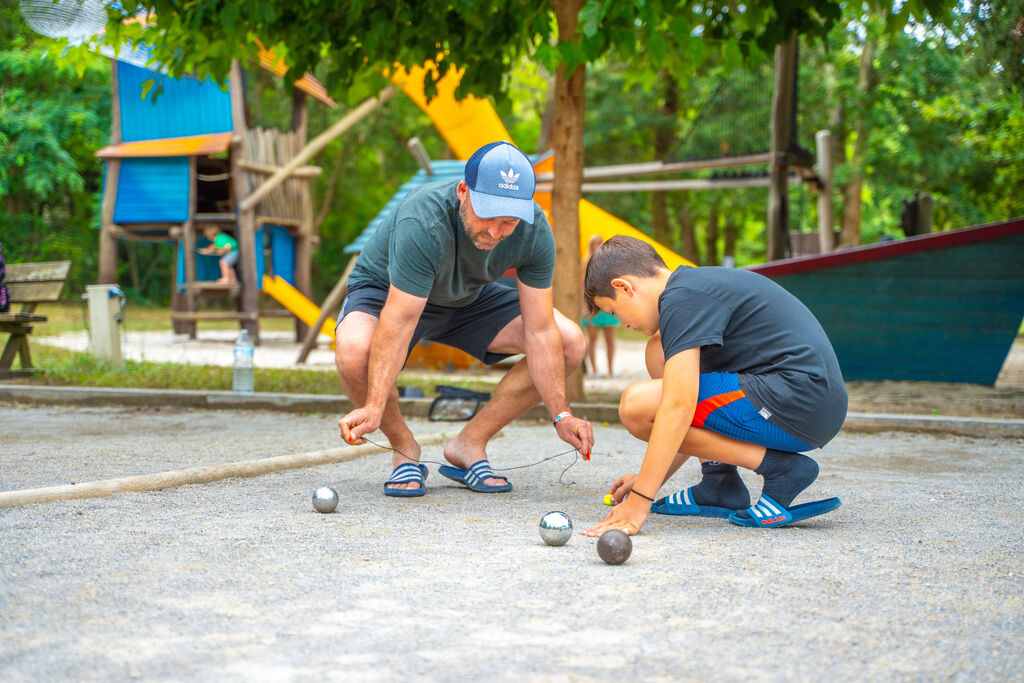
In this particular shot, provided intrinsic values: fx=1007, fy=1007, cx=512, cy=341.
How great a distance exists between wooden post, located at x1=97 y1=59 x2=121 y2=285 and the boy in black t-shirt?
15.0 metres

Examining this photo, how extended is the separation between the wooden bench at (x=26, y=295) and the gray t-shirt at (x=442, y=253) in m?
6.52

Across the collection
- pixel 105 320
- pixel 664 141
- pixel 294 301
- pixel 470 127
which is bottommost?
pixel 294 301

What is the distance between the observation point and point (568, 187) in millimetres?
7902

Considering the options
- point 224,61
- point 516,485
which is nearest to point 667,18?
point 224,61

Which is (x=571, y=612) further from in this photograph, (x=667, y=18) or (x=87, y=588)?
(x=667, y=18)

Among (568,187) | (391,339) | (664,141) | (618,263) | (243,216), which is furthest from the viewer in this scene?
(664,141)

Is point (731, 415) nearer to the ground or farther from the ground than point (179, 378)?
farther from the ground

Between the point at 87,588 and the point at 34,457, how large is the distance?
9.40ft

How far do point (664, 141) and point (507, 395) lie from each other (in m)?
23.8

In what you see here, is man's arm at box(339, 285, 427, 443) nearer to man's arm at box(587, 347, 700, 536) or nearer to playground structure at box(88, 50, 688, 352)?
man's arm at box(587, 347, 700, 536)

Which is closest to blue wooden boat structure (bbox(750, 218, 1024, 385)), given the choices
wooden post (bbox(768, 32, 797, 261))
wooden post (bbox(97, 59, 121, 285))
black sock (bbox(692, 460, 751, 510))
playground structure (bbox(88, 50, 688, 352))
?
wooden post (bbox(768, 32, 797, 261))

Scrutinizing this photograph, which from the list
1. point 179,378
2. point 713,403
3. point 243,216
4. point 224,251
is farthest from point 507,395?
point 224,251

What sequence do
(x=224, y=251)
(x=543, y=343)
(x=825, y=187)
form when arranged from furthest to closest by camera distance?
(x=224, y=251), (x=825, y=187), (x=543, y=343)

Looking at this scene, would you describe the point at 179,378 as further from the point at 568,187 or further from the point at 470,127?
the point at 470,127
